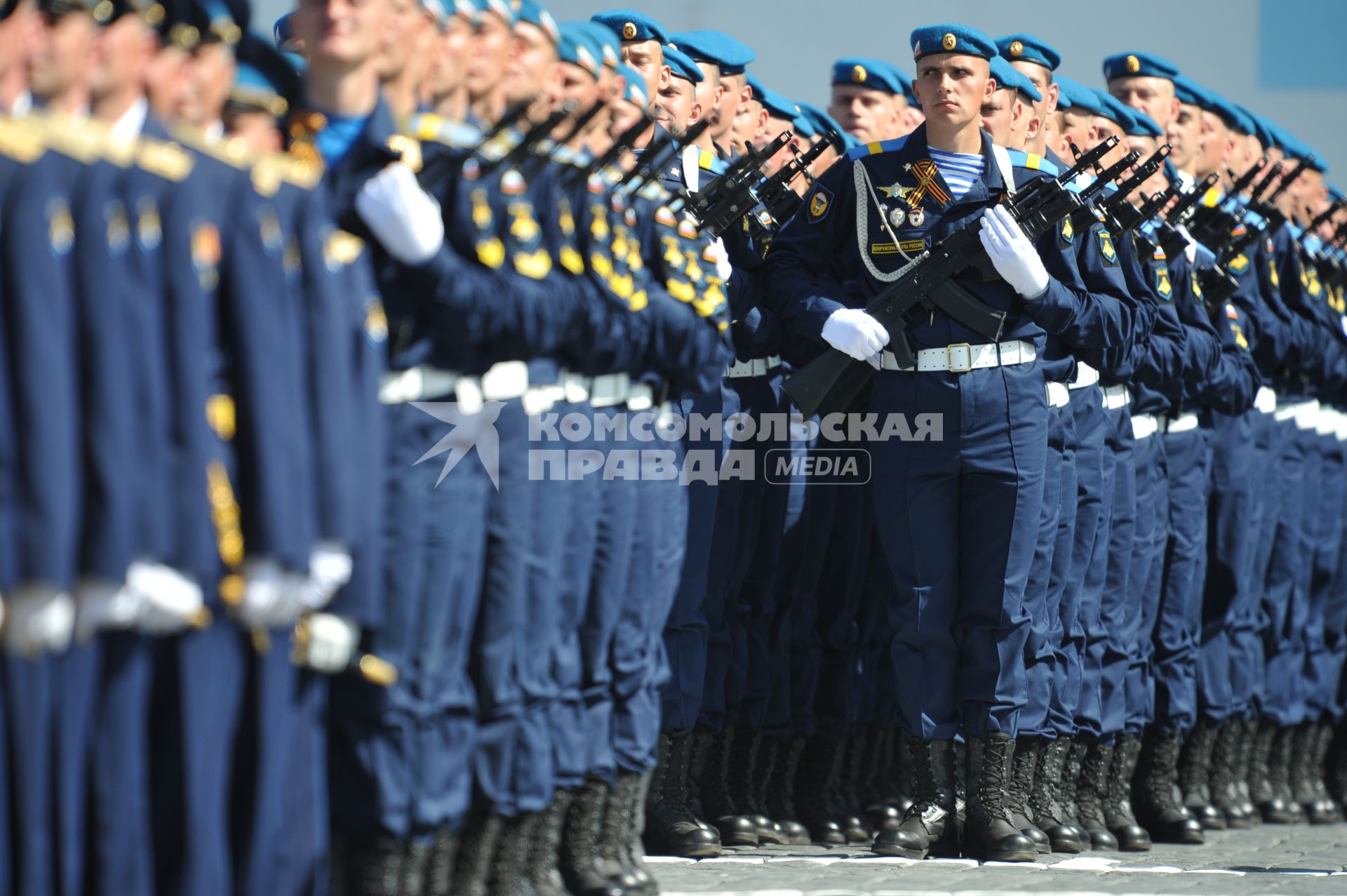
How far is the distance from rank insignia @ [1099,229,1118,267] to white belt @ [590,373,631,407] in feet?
7.60

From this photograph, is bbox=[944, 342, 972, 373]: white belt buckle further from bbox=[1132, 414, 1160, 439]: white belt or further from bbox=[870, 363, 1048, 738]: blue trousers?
bbox=[1132, 414, 1160, 439]: white belt

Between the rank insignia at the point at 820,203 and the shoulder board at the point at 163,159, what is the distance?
11.6ft

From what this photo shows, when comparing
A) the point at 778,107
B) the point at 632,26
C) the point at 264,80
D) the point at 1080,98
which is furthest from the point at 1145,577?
the point at 264,80

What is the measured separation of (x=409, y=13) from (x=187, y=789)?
1886 millimetres

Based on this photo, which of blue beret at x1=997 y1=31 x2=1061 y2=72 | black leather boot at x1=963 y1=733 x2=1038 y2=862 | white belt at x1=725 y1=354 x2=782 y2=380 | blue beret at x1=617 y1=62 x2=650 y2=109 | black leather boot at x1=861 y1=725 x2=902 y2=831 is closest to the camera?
blue beret at x1=617 y1=62 x2=650 y2=109

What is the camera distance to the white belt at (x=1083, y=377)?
8148mm

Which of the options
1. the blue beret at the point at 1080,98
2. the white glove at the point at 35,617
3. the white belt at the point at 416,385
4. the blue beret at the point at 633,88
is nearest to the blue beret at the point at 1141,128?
the blue beret at the point at 1080,98

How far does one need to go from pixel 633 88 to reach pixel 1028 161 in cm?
159

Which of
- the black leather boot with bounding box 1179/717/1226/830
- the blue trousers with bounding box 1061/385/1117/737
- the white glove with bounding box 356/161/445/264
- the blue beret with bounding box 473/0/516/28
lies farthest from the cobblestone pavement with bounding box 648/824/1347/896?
the blue beret with bounding box 473/0/516/28

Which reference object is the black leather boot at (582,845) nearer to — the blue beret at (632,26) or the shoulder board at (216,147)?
the shoulder board at (216,147)

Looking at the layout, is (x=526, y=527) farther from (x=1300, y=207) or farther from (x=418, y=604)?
(x=1300, y=207)

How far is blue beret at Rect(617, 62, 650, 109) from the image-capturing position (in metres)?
7.02

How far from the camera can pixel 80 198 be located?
177 inches

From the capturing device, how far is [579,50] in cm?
673
